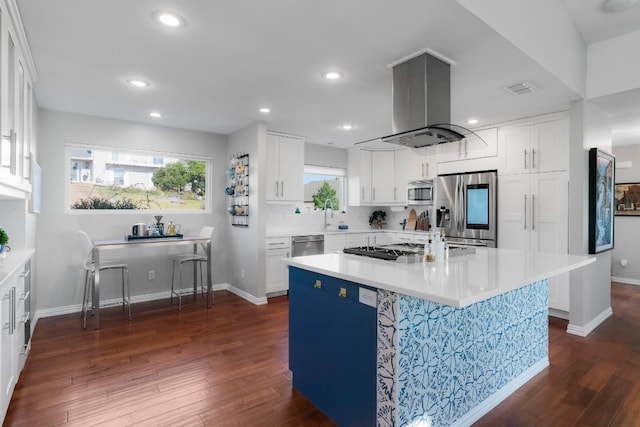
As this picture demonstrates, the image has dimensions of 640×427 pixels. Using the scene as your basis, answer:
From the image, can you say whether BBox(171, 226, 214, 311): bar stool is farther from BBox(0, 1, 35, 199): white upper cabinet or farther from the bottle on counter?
the bottle on counter

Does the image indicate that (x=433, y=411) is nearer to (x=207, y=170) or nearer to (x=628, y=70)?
(x=628, y=70)

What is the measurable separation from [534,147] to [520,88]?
1206 mm

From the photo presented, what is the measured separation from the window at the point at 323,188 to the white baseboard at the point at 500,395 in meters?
3.93

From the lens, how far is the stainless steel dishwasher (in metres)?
4.95

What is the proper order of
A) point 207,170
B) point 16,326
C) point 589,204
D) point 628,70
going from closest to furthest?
point 16,326, point 628,70, point 589,204, point 207,170

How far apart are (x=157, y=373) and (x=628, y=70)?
4760 millimetres

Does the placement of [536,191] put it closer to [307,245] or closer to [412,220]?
[412,220]

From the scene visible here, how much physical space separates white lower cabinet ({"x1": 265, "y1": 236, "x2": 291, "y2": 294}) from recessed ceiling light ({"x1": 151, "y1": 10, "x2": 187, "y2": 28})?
2930 mm

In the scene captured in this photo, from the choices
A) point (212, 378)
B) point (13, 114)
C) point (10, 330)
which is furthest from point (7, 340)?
point (13, 114)

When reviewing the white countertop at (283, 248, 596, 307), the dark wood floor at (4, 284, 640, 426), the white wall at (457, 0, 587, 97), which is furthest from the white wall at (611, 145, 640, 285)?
the white countertop at (283, 248, 596, 307)

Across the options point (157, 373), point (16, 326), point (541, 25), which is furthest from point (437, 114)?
point (16, 326)

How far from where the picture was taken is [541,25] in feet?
8.70

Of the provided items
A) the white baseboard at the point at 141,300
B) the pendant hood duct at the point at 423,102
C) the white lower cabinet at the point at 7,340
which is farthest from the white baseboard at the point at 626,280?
the white lower cabinet at the point at 7,340

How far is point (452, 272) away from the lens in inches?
76.9
